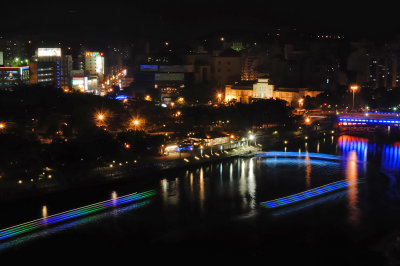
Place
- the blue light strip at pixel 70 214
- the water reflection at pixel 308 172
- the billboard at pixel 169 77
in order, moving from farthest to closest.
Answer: the billboard at pixel 169 77 < the water reflection at pixel 308 172 < the blue light strip at pixel 70 214

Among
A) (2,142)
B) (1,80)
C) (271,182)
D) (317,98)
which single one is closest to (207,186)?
(271,182)

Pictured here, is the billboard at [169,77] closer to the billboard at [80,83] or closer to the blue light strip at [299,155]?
the billboard at [80,83]

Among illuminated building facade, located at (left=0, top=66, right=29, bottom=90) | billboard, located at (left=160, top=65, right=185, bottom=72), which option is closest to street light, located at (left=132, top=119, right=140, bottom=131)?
billboard, located at (left=160, top=65, right=185, bottom=72)

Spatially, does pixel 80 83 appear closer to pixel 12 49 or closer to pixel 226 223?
pixel 12 49

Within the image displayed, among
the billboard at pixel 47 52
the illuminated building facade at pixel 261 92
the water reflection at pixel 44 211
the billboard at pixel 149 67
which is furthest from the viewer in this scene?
the billboard at pixel 47 52

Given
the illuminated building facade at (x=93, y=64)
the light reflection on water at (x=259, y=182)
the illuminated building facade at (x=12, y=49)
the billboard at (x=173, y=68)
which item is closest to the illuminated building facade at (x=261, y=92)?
the billboard at (x=173, y=68)

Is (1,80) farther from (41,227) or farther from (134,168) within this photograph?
(41,227)
